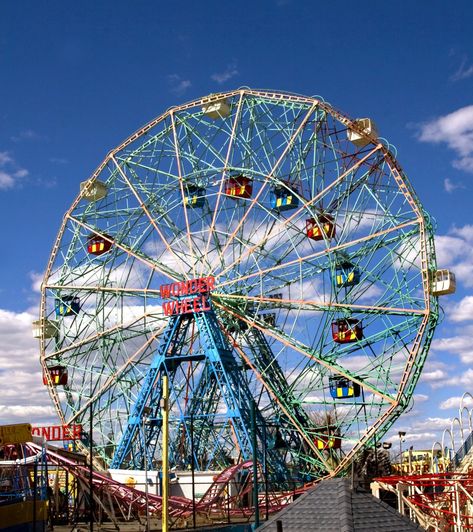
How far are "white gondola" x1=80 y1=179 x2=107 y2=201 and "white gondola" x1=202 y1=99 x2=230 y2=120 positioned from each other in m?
8.76

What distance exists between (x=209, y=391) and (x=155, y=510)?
11129mm

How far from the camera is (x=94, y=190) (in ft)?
169

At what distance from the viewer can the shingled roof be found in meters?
17.8

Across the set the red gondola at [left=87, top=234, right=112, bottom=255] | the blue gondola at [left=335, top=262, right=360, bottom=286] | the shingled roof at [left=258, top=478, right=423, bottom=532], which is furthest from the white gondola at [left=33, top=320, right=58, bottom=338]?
the shingled roof at [left=258, top=478, right=423, bottom=532]

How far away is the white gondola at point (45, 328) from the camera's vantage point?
51.4 meters

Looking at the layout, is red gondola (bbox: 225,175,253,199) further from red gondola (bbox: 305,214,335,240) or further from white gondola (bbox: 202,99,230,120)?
white gondola (bbox: 202,99,230,120)

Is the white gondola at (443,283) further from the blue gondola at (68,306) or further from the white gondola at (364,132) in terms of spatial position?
the blue gondola at (68,306)

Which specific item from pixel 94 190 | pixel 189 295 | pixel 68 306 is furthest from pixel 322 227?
pixel 68 306

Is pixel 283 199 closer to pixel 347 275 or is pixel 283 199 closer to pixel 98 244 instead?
pixel 347 275

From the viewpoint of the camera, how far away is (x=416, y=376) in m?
39.7

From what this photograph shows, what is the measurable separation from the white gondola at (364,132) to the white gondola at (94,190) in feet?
54.2

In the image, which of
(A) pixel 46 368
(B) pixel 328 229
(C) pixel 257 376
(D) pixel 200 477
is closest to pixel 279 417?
(C) pixel 257 376

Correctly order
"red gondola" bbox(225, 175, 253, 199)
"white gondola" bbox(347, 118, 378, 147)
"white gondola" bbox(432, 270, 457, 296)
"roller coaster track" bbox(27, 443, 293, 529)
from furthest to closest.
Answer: "red gondola" bbox(225, 175, 253, 199) < "white gondola" bbox(347, 118, 378, 147) < "white gondola" bbox(432, 270, 457, 296) < "roller coaster track" bbox(27, 443, 293, 529)

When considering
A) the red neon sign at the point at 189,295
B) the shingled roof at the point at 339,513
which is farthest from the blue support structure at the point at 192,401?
the shingled roof at the point at 339,513
